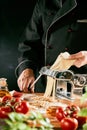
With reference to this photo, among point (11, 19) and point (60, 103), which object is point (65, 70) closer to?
point (60, 103)

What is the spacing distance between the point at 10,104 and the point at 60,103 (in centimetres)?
58

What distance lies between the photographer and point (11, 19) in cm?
539

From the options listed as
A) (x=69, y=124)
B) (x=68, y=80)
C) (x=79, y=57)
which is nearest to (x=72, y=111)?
(x=69, y=124)

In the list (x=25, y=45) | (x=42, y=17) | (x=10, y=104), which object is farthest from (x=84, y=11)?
(x=10, y=104)

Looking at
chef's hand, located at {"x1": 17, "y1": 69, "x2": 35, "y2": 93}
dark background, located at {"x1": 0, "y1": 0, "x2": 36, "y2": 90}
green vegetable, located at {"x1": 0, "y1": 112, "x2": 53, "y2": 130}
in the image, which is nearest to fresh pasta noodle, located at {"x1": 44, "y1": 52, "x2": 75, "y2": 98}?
chef's hand, located at {"x1": 17, "y1": 69, "x2": 35, "y2": 93}

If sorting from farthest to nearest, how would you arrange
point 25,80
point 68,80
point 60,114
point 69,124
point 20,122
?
1. point 25,80
2. point 68,80
3. point 60,114
4. point 69,124
5. point 20,122

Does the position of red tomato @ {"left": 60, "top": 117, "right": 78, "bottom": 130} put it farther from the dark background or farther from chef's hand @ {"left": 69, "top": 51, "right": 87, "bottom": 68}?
the dark background

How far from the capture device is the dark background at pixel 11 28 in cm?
538

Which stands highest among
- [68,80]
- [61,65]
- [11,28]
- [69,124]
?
[11,28]

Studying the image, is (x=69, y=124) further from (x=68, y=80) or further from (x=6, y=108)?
(x=68, y=80)

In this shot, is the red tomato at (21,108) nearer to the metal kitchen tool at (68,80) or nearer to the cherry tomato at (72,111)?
the cherry tomato at (72,111)

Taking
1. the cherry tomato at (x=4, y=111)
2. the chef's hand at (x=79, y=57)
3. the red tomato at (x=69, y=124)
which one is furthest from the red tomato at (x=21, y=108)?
the chef's hand at (x=79, y=57)

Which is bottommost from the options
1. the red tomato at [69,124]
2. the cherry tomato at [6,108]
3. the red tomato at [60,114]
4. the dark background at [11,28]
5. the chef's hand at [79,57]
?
the red tomato at [69,124]

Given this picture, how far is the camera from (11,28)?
5.42 metres
